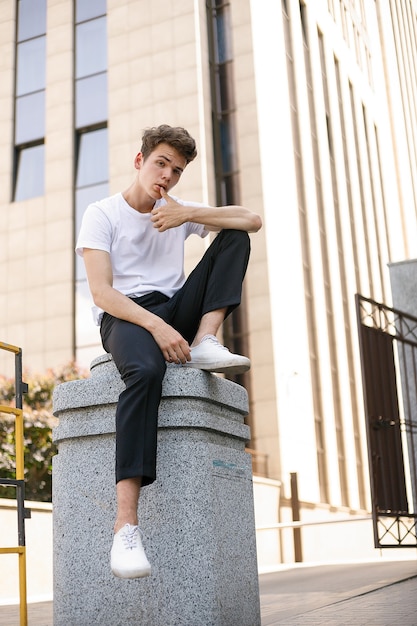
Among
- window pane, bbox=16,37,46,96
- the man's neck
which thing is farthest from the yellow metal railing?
window pane, bbox=16,37,46,96

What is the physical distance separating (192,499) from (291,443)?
16.0m

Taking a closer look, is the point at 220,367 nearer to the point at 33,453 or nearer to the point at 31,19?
the point at 33,453

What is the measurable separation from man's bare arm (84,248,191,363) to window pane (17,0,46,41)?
21289mm

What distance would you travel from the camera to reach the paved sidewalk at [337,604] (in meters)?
4.05

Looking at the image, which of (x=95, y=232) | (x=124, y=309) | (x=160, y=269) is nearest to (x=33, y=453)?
(x=160, y=269)

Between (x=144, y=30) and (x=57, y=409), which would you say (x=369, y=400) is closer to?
(x=57, y=409)

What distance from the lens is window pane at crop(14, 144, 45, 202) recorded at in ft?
73.3

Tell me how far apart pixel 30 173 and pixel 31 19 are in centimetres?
475

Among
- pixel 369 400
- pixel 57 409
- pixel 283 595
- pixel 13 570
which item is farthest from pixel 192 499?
pixel 13 570

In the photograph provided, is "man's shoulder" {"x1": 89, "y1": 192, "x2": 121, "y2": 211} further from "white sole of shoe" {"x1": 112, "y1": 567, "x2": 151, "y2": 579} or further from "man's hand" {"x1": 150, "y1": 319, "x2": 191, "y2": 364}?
"white sole of shoe" {"x1": 112, "y1": 567, "x2": 151, "y2": 579}

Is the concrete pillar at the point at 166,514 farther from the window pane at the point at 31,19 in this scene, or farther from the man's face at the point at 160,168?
the window pane at the point at 31,19

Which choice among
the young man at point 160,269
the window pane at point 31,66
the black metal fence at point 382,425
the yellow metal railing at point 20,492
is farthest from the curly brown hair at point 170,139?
the window pane at point 31,66

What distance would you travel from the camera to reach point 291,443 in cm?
1945

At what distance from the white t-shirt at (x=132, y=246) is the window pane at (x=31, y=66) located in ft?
65.8
